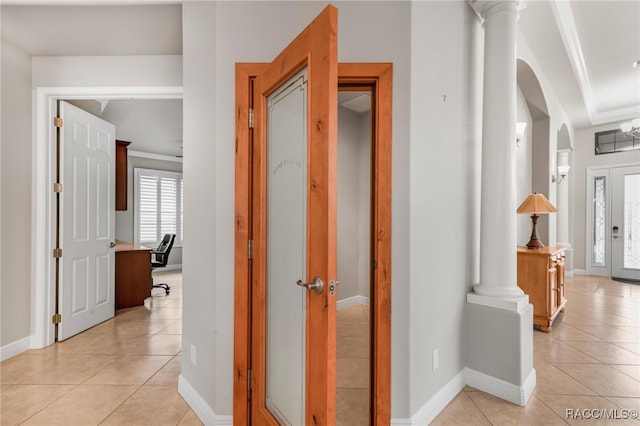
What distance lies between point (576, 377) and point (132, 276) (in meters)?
5.03

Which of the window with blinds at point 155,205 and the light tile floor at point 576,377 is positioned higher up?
the window with blinds at point 155,205

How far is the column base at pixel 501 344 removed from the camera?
211 cm

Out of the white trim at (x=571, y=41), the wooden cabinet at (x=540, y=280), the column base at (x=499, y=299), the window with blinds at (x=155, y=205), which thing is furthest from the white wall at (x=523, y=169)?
the window with blinds at (x=155, y=205)

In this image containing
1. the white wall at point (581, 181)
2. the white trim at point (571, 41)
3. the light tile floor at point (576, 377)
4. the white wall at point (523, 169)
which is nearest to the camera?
the light tile floor at point (576, 377)

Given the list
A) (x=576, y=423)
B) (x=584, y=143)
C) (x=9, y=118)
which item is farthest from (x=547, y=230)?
(x=9, y=118)

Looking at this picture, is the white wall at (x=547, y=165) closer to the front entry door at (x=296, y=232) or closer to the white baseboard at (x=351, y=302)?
the white baseboard at (x=351, y=302)

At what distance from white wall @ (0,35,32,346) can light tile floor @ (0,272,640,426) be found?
41 centimetres

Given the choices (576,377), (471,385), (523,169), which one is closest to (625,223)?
(523,169)

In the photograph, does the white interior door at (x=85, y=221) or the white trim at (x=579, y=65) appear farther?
the white interior door at (x=85, y=221)

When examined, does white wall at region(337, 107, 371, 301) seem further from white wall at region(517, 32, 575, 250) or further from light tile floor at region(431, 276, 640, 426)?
white wall at region(517, 32, 575, 250)

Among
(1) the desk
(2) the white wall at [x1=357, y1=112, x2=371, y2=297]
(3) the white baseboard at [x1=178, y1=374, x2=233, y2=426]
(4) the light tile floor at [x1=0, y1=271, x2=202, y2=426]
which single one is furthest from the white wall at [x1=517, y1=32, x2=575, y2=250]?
(1) the desk

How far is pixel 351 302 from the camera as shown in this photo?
14.7 feet

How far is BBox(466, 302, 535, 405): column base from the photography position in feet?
6.93

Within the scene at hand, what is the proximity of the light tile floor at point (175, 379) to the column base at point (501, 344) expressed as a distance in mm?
165
